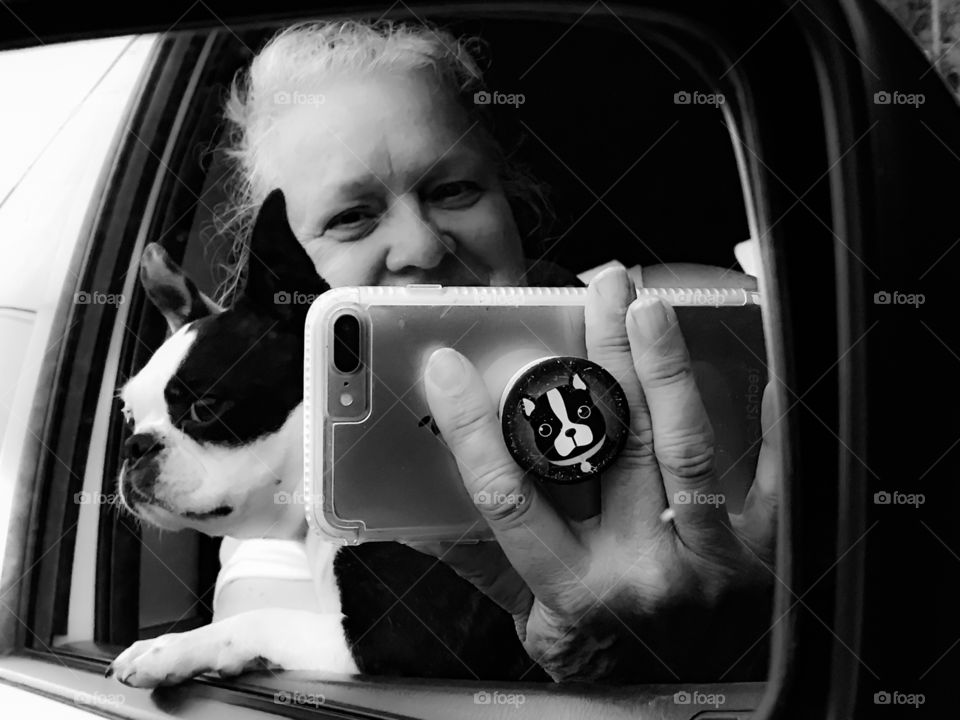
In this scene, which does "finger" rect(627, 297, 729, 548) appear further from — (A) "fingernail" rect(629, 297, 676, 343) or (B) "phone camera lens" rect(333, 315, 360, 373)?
(B) "phone camera lens" rect(333, 315, 360, 373)

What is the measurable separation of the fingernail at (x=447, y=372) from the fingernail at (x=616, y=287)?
0.17m

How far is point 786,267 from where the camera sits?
938 millimetres

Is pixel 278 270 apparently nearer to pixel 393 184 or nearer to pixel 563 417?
pixel 393 184

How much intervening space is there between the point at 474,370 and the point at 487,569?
0.22 m

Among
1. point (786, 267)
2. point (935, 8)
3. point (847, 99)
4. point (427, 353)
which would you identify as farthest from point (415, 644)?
point (935, 8)

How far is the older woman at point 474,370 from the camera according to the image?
0.89 meters

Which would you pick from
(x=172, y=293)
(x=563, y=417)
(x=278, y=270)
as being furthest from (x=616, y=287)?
(x=172, y=293)

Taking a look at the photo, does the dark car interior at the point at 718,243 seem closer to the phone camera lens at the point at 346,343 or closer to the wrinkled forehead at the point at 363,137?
the wrinkled forehead at the point at 363,137

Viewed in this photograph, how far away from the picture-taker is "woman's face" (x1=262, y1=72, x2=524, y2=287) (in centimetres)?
99

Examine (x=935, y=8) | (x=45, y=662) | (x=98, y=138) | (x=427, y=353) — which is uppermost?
(x=935, y=8)

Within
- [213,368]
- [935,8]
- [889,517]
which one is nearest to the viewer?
[889,517]

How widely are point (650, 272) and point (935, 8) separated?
0.51 meters

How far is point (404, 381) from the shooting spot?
875 mm

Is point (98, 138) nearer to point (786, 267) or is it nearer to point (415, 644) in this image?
point (415, 644)
